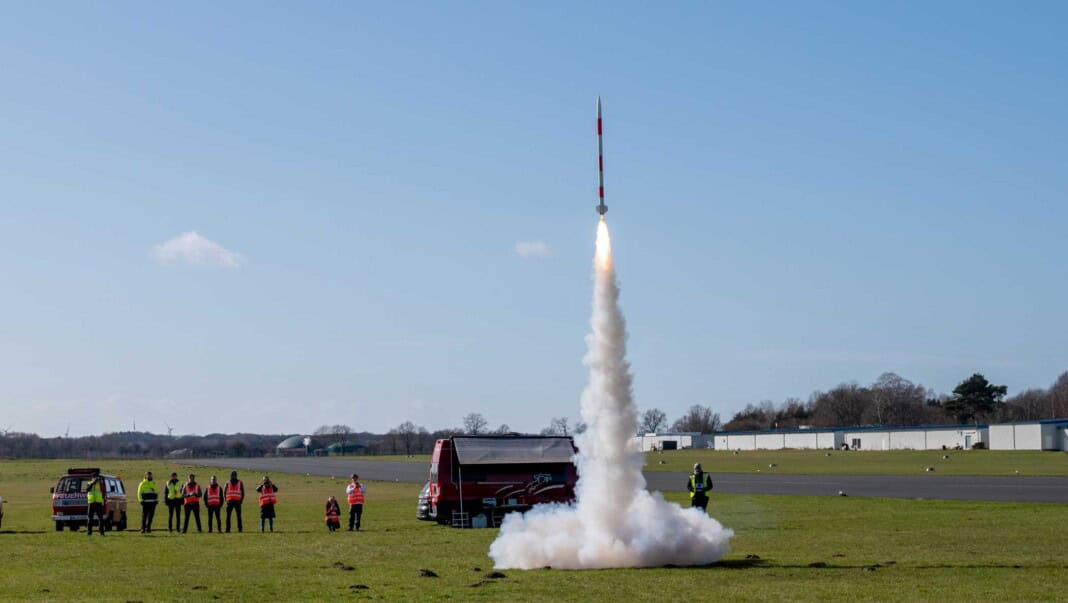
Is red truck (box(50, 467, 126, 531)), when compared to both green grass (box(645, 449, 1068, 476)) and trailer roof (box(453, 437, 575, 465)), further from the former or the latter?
green grass (box(645, 449, 1068, 476))

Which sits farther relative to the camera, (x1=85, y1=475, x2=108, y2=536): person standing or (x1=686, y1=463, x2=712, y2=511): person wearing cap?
(x1=85, y1=475, x2=108, y2=536): person standing

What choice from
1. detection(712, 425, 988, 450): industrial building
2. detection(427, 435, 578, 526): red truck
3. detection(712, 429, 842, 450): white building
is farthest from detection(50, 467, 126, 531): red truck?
detection(712, 429, 842, 450): white building

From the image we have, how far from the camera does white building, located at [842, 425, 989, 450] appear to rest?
135 m

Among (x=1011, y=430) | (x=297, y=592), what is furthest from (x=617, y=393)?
(x=1011, y=430)

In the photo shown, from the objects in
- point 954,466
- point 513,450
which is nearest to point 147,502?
point 513,450

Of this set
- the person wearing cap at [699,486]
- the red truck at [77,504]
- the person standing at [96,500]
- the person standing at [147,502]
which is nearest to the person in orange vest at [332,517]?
the person standing at [147,502]

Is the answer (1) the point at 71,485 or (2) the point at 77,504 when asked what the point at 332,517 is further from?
(1) the point at 71,485

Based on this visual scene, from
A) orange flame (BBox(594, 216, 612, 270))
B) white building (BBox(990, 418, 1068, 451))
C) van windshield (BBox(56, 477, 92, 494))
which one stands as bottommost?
white building (BBox(990, 418, 1068, 451))

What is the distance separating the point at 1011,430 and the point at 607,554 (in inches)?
4422

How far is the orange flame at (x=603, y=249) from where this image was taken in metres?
29.4

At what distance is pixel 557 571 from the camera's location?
24078 millimetres

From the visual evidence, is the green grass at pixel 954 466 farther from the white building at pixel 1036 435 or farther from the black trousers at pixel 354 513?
the black trousers at pixel 354 513

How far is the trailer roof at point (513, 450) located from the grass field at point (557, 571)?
2.70 m

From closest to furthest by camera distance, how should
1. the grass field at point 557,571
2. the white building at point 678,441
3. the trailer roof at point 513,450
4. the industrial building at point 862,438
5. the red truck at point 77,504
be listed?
the grass field at point 557,571 → the trailer roof at point 513,450 → the red truck at point 77,504 → the industrial building at point 862,438 → the white building at point 678,441
